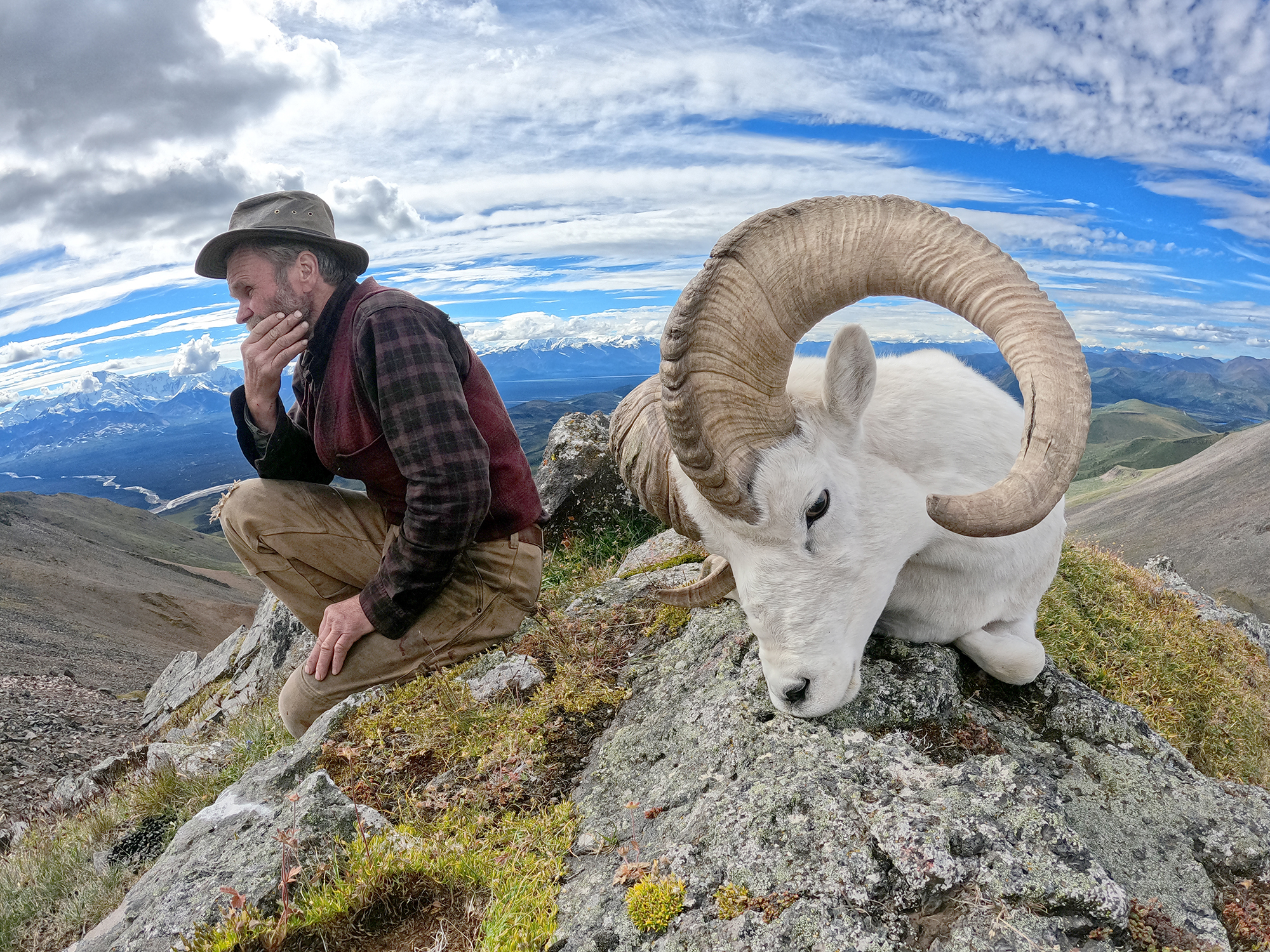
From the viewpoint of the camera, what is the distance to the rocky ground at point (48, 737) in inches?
535

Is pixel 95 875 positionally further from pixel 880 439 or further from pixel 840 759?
pixel 880 439

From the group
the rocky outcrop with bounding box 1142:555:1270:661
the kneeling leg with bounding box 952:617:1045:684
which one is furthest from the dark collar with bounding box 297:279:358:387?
the rocky outcrop with bounding box 1142:555:1270:661

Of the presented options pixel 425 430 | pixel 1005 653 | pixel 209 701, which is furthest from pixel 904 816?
pixel 209 701

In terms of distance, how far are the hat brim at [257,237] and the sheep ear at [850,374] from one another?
3860 millimetres

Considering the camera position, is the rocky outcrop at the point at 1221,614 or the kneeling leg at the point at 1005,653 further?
the rocky outcrop at the point at 1221,614

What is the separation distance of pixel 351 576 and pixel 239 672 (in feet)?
28.1

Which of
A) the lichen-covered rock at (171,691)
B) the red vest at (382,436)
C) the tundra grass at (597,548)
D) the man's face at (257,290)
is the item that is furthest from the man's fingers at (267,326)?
the lichen-covered rock at (171,691)

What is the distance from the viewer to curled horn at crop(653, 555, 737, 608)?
4879 millimetres

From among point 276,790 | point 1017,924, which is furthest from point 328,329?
point 1017,924

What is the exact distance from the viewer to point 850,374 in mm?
3762

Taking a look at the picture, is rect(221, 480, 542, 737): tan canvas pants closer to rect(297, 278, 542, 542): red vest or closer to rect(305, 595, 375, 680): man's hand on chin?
rect(305, 595, 375, 680): man's hand on chin

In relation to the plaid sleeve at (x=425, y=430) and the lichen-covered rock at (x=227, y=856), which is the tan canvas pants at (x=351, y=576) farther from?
the lichen-covered rock at (x=227, y=856)

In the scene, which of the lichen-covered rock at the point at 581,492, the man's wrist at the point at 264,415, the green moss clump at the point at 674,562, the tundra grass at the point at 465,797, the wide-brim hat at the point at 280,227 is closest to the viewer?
the tundra grass at the point at 465,797

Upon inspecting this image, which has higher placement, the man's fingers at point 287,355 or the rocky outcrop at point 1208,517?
the man's fingers at point 287,355
